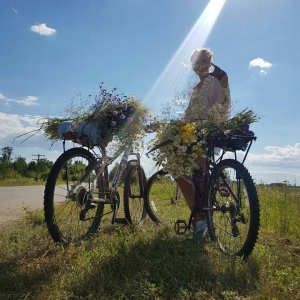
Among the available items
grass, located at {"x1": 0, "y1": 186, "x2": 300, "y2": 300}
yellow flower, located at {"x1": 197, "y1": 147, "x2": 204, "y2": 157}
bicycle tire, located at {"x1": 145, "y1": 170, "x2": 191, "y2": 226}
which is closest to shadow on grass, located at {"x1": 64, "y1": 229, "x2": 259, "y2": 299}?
grass, located at {"x1": 0, "y1": 186, "x2": 300, "y2": 300}

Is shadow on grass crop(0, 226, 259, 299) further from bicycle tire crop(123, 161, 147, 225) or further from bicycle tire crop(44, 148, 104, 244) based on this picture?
bicycle tire crop(123, 161, 147, 225)

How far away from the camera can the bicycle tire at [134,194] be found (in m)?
5.36

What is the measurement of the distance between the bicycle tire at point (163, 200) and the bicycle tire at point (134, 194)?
0.12 m

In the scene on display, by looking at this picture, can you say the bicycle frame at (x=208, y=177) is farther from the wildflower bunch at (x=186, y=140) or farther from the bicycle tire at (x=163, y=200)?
the bicycle tire at (x=163, y=200)

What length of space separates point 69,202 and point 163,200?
2.24 m

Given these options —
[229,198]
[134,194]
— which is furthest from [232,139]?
[134,194]

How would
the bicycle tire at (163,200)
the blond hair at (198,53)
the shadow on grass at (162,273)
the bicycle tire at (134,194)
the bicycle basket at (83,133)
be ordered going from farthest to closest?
the bicycle tire at (163,200)
the bicycle tire at (134,194)
the blond hair at (198,53)
the bicycle basket at (83,133)
the shadow on grass at (162,273)

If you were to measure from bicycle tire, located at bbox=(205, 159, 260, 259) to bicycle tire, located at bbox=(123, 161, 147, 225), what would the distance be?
5.22ft

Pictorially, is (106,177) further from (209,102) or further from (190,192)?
(209,102)

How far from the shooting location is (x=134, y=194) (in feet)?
18.2

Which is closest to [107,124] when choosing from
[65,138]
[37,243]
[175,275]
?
[65,138]

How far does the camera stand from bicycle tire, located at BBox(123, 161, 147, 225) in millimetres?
5364

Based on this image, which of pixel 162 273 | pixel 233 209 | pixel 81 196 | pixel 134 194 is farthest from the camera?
pixel 134 194

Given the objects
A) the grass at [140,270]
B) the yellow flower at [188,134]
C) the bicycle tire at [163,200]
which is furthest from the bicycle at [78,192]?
the yellow flower at [188,134]
